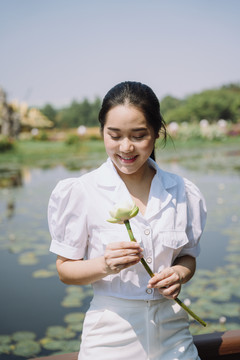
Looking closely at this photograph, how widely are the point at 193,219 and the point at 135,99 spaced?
1.10 feet

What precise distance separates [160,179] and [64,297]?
1.70 metres

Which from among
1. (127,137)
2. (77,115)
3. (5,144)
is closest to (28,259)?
(127,137)

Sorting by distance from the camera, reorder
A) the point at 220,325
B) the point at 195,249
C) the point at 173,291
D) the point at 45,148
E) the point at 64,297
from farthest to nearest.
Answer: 1. the point at 45,148
2. the point at 64,297
3. the point at 220,325
4. the point at 195,249
5. the point at 173,291

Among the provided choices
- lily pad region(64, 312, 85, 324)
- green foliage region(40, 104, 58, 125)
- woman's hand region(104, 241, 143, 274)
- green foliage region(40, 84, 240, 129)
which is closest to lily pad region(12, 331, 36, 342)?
lily pad region(64, 312, 85, 324)

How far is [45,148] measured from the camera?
31.3ft

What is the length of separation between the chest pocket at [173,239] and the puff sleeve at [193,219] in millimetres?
51

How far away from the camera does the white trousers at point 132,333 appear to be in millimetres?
874

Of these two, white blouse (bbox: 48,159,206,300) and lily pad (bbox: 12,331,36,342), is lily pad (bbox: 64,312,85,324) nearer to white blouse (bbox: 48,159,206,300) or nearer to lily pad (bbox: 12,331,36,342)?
lily pad (bbox: 12,331,36,342)

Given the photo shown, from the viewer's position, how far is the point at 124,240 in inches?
34.6

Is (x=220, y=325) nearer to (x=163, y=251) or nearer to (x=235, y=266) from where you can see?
(x=235, y=266)

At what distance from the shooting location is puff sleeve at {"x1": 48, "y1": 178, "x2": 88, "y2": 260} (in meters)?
0.90

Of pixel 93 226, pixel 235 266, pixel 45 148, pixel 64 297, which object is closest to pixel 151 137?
pixel 93 226

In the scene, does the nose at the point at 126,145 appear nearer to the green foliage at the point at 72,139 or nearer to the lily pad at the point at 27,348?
the lily pad at the point at 27,348

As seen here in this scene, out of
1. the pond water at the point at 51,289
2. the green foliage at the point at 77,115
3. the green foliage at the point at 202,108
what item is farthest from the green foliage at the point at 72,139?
the pond water at the point at 51,289
